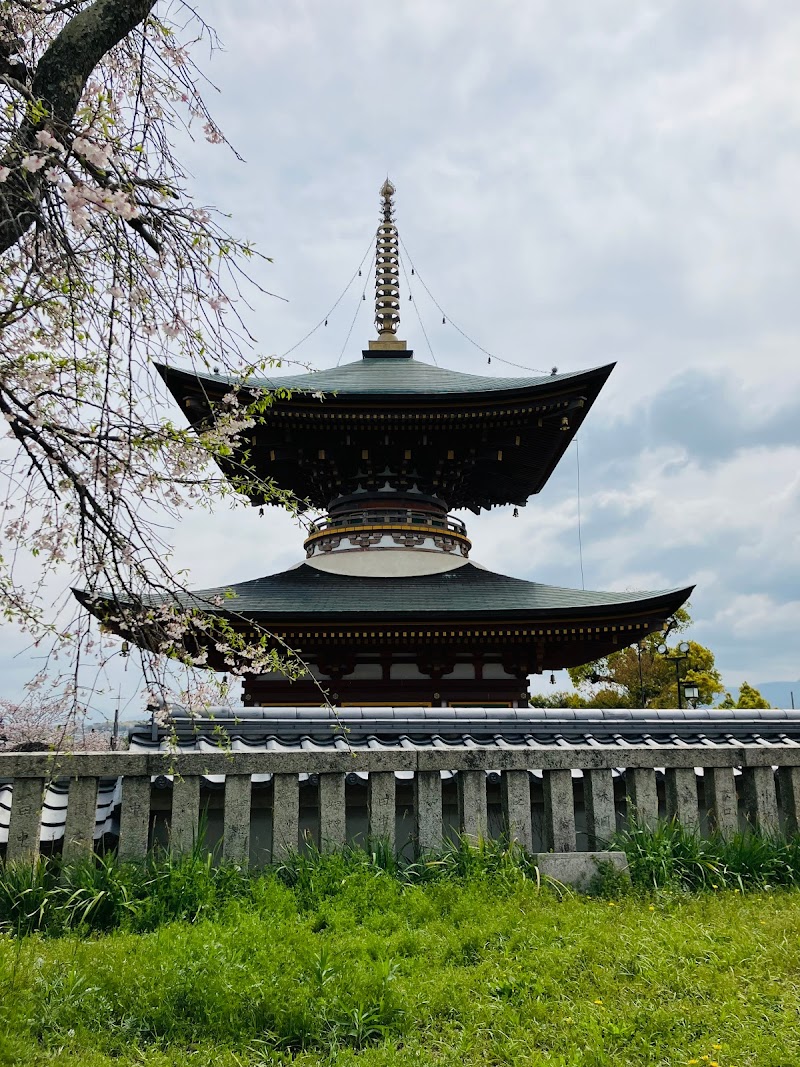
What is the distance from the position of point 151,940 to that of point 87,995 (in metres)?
0.49

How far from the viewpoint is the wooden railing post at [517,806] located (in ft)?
18.0

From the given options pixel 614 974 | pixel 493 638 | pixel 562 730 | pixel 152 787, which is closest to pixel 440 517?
pixel 493 638

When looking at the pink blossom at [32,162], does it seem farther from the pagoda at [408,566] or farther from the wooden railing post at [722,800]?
the pagoda at [408,566]

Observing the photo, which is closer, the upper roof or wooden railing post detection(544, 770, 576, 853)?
wooden railing post detection(544, 770, 576, 853)

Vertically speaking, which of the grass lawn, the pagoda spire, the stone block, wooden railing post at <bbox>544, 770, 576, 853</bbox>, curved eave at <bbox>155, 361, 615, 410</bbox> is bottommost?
the grass lawn

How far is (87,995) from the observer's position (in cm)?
366

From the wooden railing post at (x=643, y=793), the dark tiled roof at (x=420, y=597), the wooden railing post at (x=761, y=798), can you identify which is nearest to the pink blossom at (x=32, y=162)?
the wooden railing post at (x=643, y=793)

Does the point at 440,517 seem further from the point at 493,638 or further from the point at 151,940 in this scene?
the point at 151,940

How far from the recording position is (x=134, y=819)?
16.5 ft

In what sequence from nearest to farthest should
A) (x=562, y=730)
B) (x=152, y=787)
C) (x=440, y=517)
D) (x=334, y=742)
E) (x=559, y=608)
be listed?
(x=152, y=787) → (x=334, y=742) → (x=562, y=730) → (x=559, y=608) → (x=440, y=517)

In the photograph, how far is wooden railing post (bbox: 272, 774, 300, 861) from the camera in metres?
5.17

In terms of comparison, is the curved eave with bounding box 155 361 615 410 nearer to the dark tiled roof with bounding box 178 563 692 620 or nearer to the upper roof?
the upper roof

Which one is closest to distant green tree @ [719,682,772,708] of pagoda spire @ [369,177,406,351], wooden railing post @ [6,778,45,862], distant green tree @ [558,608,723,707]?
distant green tree @ [558,608,723,707]

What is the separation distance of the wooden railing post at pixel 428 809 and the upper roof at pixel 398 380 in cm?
749
